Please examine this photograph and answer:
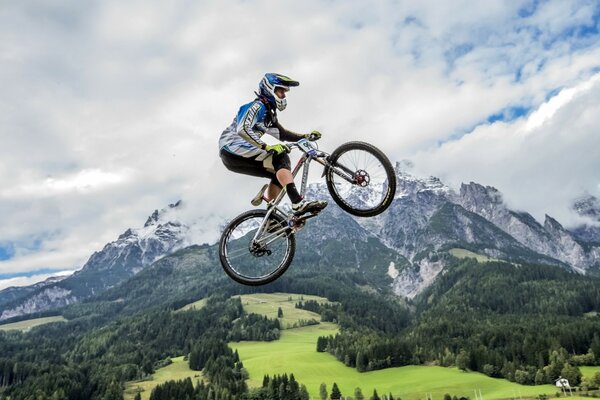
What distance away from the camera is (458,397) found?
132625 millimetres

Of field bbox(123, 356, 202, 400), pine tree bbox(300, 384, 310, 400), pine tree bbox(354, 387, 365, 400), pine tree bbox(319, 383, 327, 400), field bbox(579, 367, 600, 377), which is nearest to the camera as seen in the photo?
pine tree bbox(300, 384, 310, 400)

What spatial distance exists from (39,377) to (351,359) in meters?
120

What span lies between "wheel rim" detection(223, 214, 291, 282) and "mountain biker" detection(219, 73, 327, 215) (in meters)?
1.23

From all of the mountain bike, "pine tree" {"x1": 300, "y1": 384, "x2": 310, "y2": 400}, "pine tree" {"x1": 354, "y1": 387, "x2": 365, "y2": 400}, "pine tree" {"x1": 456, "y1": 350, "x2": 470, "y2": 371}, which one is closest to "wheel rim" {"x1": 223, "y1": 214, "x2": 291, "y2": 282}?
the mountain bike

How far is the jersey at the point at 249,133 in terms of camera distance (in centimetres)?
1284

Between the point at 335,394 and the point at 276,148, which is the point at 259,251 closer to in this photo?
the point at 276,148

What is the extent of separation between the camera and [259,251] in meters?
13.2

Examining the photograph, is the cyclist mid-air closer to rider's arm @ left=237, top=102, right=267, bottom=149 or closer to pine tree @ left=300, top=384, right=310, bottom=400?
rider's arm @ left=237, top=102, right=267, bottom=149

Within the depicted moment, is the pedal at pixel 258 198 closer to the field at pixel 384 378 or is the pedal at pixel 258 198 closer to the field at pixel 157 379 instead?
the field at pixel 384 378

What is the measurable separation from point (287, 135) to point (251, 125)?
4.48 ft

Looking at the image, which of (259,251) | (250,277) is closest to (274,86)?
(259,251)

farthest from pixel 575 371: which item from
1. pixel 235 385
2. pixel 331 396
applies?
pixel 235 385

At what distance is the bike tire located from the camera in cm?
1336

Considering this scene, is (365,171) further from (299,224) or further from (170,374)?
(170,374)
